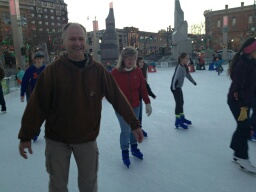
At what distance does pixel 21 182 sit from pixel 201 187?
2.14 metres

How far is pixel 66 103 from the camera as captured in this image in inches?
72.2

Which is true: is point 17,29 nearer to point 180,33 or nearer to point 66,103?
point 66,103

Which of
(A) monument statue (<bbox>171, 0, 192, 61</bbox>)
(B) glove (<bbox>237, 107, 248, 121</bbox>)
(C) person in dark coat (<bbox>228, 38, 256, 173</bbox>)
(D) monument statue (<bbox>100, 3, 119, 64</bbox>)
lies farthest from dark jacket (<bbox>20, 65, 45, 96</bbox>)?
(A) monument statue (<bbox>171, 0, 192, 61</bbox>)

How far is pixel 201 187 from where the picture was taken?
271 centimetres

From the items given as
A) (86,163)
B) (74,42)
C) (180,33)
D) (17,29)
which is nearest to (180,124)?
(86,163)

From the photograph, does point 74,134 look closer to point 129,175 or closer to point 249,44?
point 129,175

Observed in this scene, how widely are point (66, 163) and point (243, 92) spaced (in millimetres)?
2170

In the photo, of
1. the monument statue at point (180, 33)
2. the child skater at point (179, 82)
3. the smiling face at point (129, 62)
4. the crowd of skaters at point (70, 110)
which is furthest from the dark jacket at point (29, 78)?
the monument statue at point (180, 33)

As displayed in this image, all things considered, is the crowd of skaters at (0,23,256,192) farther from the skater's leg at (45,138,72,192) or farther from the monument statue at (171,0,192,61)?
the monument statue at (171,0,192,61)

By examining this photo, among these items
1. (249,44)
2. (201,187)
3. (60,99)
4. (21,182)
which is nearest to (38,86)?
(60,99)

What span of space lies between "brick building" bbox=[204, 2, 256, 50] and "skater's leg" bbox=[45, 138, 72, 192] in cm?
5413

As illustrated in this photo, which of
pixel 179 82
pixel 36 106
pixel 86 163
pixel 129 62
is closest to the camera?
pixel 36 106

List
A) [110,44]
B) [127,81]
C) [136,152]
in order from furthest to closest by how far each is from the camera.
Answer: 1. [110,44]
2. [136,152]
3. [127,81]

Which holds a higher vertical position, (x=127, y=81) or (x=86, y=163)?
(x=127, y=81)
